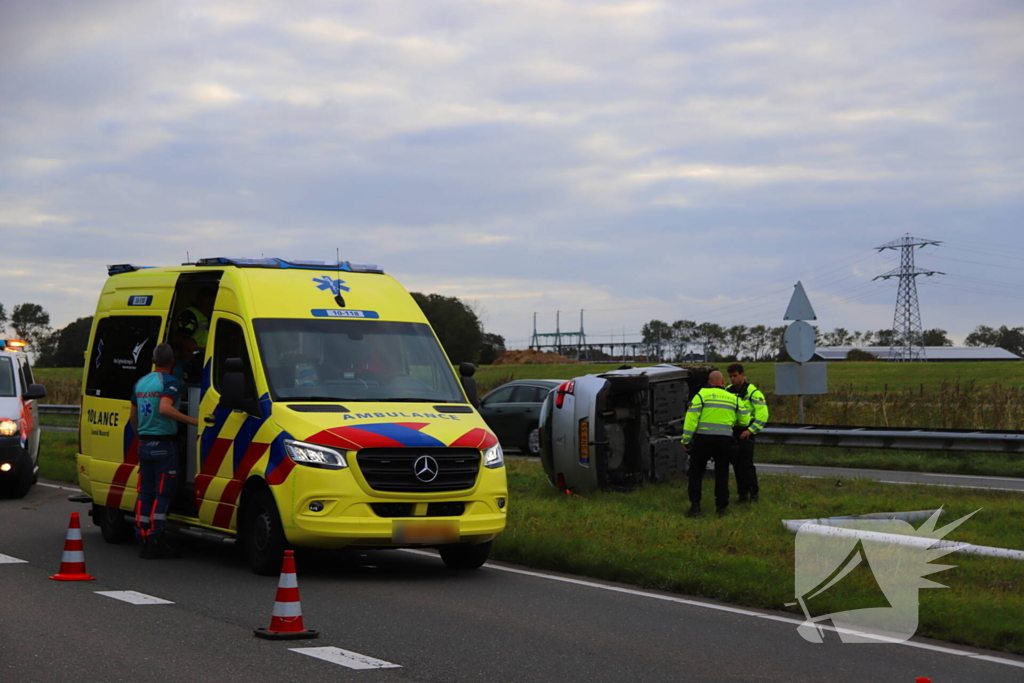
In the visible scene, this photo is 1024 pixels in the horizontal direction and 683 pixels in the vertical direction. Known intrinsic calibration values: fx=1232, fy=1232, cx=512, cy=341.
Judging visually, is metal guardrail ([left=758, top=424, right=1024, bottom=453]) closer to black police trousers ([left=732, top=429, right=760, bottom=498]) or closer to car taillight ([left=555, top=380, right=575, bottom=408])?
black police trousers ([left=732, top=429, right=760, bottom=498])

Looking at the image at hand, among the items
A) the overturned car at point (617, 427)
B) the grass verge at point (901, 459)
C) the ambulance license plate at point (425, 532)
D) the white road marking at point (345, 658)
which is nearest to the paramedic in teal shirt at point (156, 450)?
the ambulance license plate at point (425, 532)

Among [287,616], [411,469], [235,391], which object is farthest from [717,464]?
[287,616]

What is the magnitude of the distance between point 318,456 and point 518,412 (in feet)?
52.8

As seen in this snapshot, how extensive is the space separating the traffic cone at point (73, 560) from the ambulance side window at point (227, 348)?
182 cm

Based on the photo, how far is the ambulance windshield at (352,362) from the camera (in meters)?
10.6

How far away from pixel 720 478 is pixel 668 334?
155 m

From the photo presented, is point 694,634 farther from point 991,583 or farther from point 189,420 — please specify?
point 189,420

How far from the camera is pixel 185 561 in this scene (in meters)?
11.1

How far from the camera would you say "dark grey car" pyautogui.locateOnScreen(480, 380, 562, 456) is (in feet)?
84.2

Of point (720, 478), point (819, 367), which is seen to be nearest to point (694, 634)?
point (720, 478)

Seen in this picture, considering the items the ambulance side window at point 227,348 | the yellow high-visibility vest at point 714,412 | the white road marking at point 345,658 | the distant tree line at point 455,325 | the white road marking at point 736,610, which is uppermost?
the distant tree line at point 455,325

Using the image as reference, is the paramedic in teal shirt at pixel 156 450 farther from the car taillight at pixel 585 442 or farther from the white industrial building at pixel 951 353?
the white industrial building at pixel 951 353

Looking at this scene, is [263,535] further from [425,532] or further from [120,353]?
[120,353]

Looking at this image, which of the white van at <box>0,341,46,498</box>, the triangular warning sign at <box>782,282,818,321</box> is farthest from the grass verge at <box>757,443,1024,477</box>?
the white van at <box>0,341,46,498</box>
